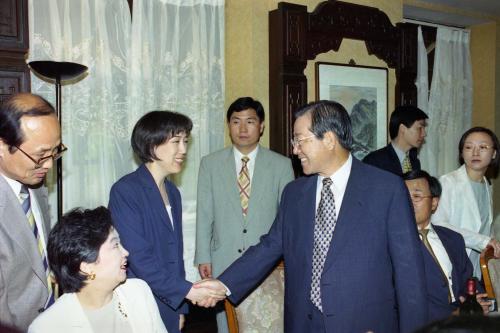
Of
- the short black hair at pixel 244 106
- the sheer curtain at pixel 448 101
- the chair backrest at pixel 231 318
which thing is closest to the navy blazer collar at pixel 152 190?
the chair backrest at pixel 231 318

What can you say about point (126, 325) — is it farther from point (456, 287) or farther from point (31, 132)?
point (456, 287)

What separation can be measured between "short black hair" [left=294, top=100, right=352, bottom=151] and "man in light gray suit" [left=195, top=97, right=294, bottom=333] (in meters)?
1.31

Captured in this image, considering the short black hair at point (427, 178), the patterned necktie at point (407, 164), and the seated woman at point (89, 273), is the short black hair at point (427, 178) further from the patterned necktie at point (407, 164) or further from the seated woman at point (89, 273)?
the seated woman at point (89, 273)

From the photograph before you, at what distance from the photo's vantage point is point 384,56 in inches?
198

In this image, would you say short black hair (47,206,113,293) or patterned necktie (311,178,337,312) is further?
patterned necktie (311,178,337,312)

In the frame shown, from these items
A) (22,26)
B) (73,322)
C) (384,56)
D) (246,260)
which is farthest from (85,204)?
(384,56)

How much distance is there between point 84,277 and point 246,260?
32.1 inches

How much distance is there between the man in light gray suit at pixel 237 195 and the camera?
11.3 feet

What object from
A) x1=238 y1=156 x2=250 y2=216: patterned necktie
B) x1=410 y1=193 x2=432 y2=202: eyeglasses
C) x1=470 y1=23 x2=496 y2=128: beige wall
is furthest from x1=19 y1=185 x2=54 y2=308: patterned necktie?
x1=470 y1=23 x2=496 y2=128: beige wall

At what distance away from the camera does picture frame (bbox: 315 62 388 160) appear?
461 centimetres

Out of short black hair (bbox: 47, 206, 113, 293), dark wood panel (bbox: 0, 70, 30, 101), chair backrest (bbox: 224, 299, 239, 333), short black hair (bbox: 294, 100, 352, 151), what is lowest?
chair backrest (bbox: 224, 299, 239, 333)

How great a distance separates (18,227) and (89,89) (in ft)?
6.37

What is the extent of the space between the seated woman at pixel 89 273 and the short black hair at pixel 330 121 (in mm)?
932

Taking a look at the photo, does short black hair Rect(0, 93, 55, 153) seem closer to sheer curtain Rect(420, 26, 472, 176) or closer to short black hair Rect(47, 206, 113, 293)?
short black hair Rect(47, 206, 113, 293)
